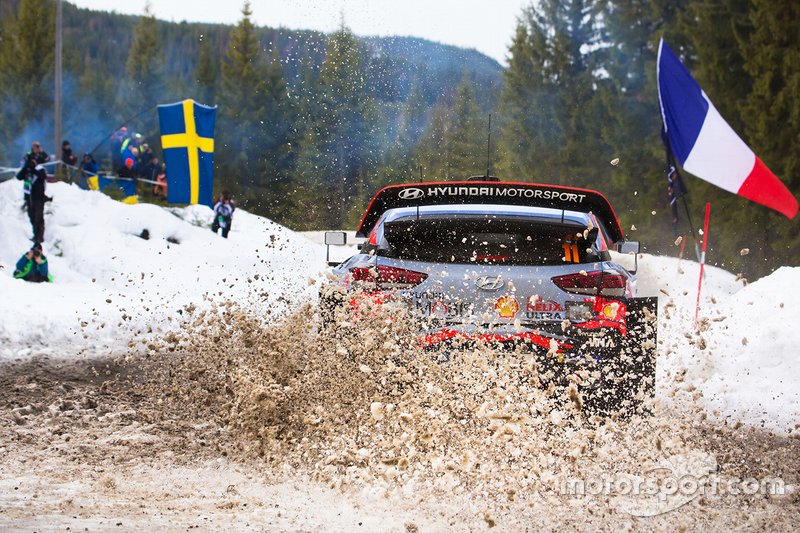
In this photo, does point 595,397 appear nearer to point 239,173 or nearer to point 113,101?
point 239,173

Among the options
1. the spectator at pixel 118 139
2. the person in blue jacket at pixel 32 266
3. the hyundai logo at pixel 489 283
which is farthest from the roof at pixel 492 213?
the spectator at pixel 118 139

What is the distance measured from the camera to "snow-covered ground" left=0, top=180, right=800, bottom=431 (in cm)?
798

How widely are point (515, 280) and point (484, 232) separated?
50 centimetres

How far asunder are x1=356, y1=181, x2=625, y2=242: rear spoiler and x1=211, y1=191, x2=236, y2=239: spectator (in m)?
17.9

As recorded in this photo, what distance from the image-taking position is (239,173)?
188 feet

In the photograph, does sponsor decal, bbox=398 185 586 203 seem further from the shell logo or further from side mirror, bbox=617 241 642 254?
Answer: the shell logo

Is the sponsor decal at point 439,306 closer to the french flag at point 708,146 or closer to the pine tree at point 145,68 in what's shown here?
the french flag at point 708,146

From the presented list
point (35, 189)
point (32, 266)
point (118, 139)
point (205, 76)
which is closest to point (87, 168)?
point (118, 139)

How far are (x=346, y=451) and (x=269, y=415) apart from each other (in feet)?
2.70

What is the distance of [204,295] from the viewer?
8.20 metres

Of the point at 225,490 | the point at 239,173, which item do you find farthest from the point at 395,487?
the point at 239,173

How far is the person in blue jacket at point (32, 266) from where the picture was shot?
14344 millimetres

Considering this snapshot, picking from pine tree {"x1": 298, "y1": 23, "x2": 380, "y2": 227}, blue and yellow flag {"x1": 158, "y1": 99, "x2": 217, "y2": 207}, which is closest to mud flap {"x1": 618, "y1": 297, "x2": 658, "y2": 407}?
blue and yellow flag {"x1": 158, "y1": 99, "x2": 217, "y2": 207}

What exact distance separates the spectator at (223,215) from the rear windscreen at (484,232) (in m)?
18.3
